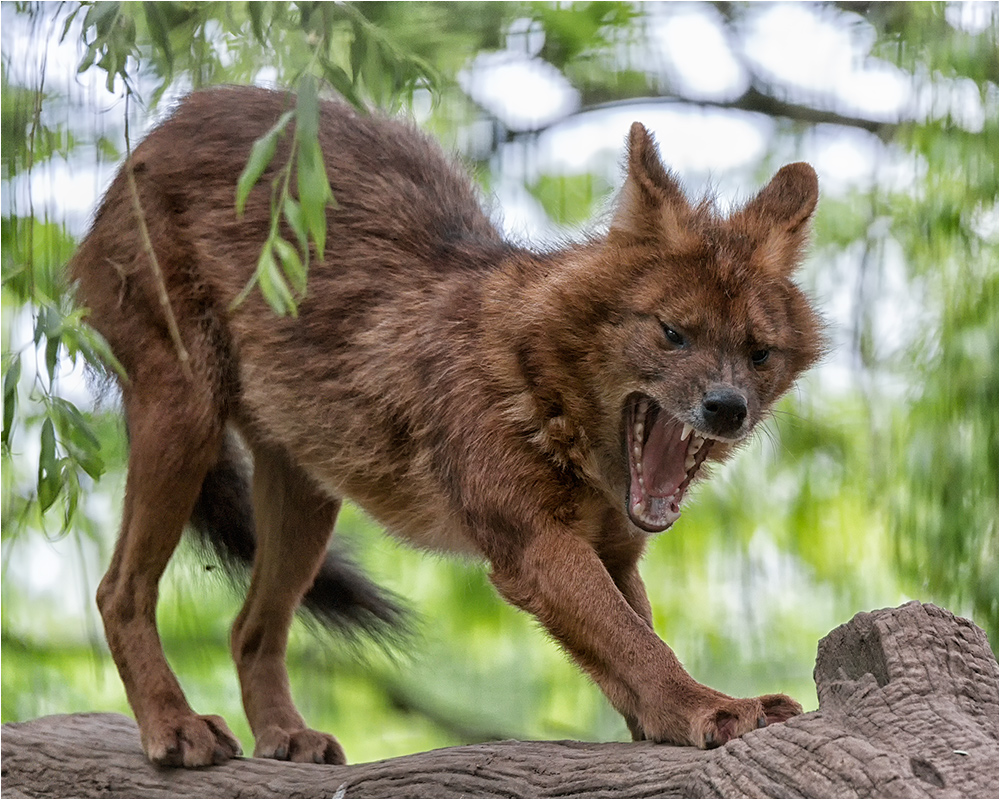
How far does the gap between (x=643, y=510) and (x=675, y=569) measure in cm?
331

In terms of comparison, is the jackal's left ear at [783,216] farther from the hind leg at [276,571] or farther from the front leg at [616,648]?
the hind leg at [276,571]

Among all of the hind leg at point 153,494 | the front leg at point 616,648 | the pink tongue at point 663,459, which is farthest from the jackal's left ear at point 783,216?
the hind leg at point 153,494

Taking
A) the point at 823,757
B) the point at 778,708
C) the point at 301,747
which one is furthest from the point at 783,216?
the point at 301,747

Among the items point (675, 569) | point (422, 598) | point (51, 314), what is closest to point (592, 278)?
point (51, 314)

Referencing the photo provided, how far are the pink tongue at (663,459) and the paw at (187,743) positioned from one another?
5.99 feet

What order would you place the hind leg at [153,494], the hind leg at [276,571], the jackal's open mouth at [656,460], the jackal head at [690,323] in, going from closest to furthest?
the jackal head at [690,323], the jackal's open mouth at [656,460], the hind leg at [153,494], the hind leg at [276,571]

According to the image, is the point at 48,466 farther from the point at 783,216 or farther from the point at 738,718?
the point at 783,216

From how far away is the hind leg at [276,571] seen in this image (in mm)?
5301

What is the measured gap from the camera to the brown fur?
403 cm

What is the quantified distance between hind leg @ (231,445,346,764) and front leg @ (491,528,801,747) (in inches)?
56.5

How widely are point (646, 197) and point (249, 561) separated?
8.49 ft

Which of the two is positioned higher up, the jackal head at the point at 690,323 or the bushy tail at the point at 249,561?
the jackal head at the point at 690,323

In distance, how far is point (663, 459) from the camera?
437 centimetres

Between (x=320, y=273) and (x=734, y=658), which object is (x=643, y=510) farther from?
(x=734, y=658)
